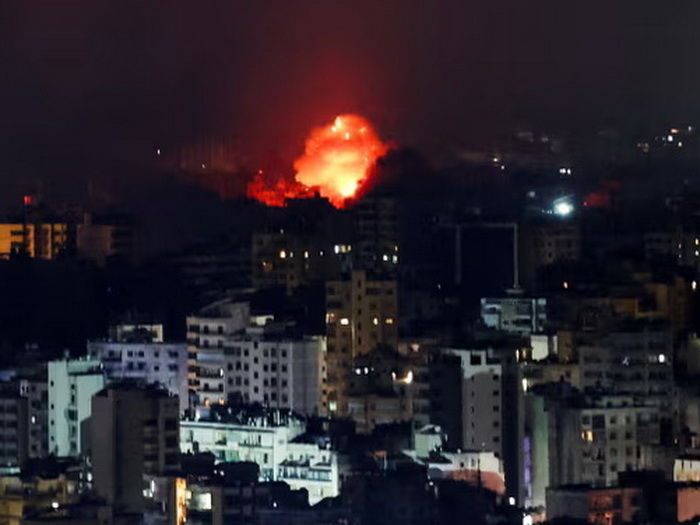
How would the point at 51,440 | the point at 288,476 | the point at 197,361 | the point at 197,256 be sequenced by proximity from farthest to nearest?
the point at 197,256 < the point at 197,361 < the point at 51,440 < the point at 288,476

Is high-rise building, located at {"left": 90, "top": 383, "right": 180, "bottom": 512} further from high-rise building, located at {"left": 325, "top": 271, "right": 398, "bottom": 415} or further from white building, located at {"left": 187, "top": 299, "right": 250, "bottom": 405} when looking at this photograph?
white building, located at {"left": 187, "top": 299, "right": 250, "bottom": 405}

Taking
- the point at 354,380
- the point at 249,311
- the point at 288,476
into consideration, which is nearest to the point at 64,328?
the point at 249,311

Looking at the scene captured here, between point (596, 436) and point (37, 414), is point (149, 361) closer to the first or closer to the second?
point (37, 414)

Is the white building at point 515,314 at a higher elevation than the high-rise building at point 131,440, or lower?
higher

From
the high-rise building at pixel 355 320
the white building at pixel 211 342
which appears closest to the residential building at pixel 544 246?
the high-rise building at pixel 355 320

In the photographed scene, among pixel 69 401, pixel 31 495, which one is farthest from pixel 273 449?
pixel 31 495

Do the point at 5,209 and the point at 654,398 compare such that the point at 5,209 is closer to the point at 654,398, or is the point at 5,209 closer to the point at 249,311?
the point at 249,311

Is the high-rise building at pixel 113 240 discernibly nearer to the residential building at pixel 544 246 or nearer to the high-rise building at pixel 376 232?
the high-rise building at pixel 376 232
